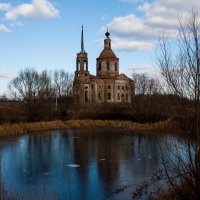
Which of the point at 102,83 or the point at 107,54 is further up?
the point at 107,54

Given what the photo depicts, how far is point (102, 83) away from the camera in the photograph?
4231 cm

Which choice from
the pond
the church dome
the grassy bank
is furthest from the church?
the pond

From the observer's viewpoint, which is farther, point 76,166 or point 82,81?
point 82,81

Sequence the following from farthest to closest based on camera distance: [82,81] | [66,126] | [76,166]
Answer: [82,81], [66,126], [76,166]

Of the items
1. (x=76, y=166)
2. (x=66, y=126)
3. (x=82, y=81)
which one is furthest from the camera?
(x=82, y=81)

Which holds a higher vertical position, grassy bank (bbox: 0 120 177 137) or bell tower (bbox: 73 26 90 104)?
bell tower (bbox: 73 26 90 104)

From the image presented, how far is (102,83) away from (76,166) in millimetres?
32463

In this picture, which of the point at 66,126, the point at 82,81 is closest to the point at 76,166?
the point at 66,126

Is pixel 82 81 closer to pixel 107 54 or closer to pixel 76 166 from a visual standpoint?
pixel 107 54

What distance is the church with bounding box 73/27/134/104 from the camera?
41.8m

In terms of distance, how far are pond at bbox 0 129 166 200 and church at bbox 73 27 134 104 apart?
2534 cm

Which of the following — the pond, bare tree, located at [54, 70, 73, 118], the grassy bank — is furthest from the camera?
bare tree, located at [54, 70, 73, 118]

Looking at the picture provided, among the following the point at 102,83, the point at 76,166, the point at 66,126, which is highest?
the point at 102,83

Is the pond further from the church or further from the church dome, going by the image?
the church dome
